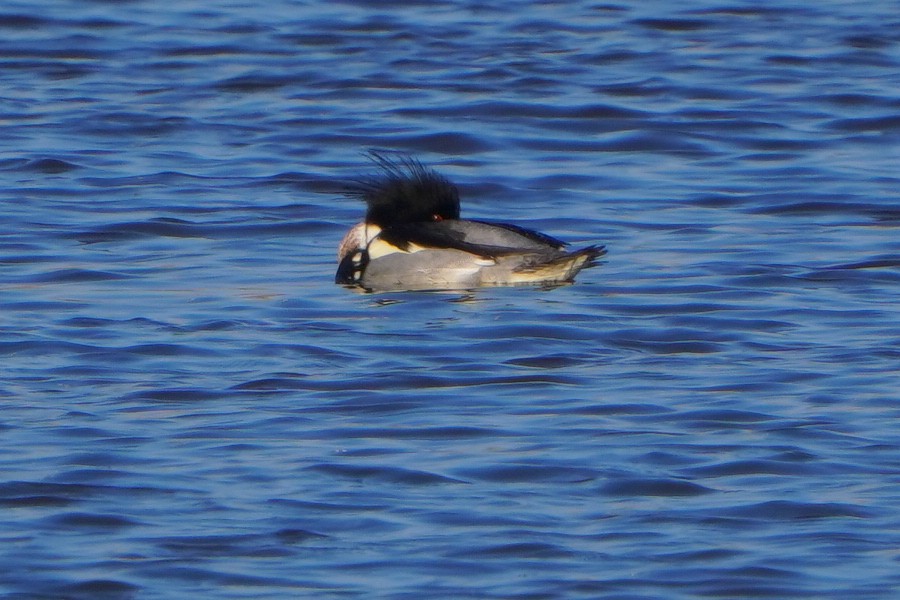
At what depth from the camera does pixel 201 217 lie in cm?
1288

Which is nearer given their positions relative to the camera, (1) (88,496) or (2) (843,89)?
(1) (88,496)

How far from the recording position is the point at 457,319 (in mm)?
10445

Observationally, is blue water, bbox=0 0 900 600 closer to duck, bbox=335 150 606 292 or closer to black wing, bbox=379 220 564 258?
duck, bbox=335 150 606 292

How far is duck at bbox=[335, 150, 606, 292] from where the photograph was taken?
11328 mm

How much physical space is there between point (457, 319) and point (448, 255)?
1.12 metres

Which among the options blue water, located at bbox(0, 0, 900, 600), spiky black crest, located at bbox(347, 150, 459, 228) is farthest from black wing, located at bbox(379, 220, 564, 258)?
blue water, located at bbox(0, 0, 900, 600)

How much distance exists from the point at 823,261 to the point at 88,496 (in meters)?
5.47

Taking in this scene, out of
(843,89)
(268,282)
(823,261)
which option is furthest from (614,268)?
(843,89)

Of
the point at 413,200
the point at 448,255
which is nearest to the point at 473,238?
the point at 448,255

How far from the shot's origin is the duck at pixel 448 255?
11328 mm

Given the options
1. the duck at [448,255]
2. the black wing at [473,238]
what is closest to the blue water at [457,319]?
the duck at [448,255]

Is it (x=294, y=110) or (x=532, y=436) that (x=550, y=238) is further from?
(x=294, y=110)

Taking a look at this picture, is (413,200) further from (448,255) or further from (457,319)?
(457,319)

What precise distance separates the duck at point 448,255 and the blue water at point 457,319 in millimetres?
196
